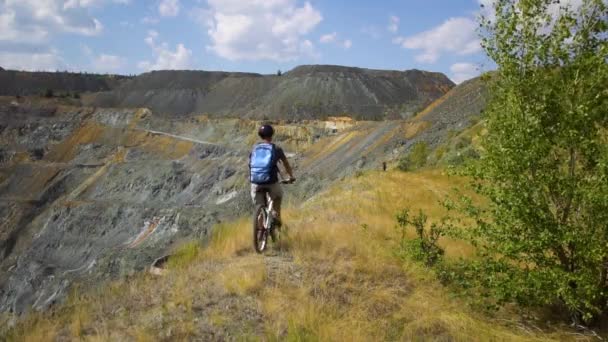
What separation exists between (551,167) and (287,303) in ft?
10.3

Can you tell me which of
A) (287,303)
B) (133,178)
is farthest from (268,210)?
(133,178)

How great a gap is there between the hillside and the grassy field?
4561 inches

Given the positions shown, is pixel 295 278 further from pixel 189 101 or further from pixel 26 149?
pixel 189 101

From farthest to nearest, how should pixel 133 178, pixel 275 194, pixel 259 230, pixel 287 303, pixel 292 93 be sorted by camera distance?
pixel 292 93
pixel 133 178
pixel 275 194
pixel 259 230
pixel 287 303

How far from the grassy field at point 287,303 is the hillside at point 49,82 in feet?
380

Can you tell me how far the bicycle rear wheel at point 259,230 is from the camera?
24.4ft

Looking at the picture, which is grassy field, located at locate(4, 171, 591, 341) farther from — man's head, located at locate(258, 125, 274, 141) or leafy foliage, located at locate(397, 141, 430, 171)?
leafy foliage, located at locate(397, 141, 430, 171)

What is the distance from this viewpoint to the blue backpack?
7375mm

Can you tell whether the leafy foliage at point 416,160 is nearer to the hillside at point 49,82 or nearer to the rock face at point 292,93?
the rock face at point 292,93

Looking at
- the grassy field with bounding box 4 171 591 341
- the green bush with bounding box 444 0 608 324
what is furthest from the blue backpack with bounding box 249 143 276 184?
the green bush with bounding box 444 0 608 324

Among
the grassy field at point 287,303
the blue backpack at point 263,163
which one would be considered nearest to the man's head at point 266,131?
the blue backpack at point 263,163

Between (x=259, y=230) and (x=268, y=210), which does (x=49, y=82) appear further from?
(x=259, y=230)

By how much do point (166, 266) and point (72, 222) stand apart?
1402 inches

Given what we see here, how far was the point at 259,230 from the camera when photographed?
7.54 metres
